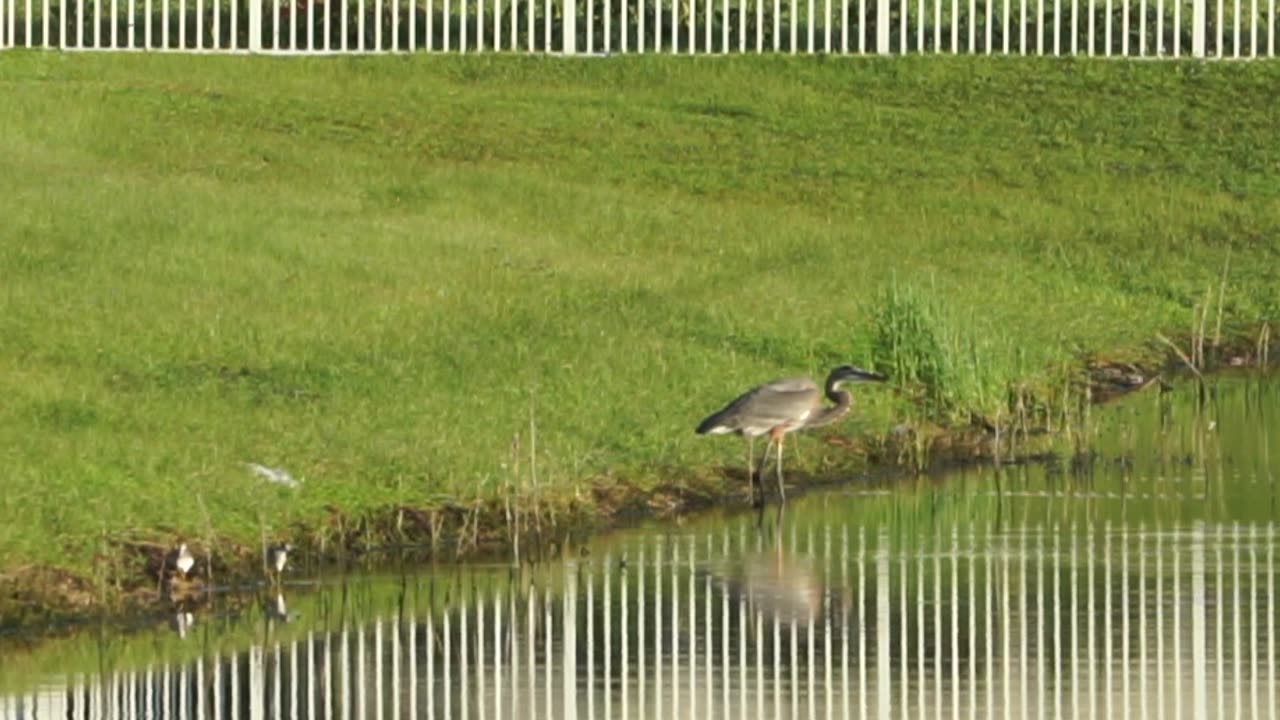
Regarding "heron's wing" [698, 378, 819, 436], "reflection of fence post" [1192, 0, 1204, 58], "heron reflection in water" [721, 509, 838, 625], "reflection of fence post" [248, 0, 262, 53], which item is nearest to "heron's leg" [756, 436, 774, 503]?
"heron's wing" [698, 378, 819, 436]

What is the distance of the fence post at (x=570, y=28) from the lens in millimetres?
38250

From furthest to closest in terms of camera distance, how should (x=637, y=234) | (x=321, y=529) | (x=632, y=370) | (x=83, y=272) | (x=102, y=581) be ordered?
(x=637, y=234), (x=83, y=272), (x=632, y=370), (x=321, y=529), (x=102, y=581)

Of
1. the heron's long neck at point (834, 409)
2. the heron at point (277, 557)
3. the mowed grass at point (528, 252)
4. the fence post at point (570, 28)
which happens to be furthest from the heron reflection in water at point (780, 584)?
the fence post at point (570, 28)

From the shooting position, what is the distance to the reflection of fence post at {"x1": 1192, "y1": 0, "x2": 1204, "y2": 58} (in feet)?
121

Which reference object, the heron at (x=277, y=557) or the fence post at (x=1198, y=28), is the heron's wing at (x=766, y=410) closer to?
the heron at (x=277, y=557)

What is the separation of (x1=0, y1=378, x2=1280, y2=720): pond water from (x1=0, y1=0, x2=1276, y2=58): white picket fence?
1704 centimetres

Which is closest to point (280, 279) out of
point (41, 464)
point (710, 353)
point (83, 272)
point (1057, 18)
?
point (83, 272)

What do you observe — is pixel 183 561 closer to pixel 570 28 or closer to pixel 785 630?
pixel 785 630

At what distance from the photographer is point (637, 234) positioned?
29.3 m

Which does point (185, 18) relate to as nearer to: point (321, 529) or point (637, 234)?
point (637, 234)

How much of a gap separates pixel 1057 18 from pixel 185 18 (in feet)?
28.6

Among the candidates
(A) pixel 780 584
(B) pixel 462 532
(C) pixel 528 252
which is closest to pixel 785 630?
(A) pixel 780 584

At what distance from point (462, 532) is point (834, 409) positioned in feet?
10.6

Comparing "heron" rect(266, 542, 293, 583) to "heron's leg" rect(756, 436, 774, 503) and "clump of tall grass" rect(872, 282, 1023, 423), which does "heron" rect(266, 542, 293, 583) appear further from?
"clump of tall grass" rect(872, 282, 1023, 423)
